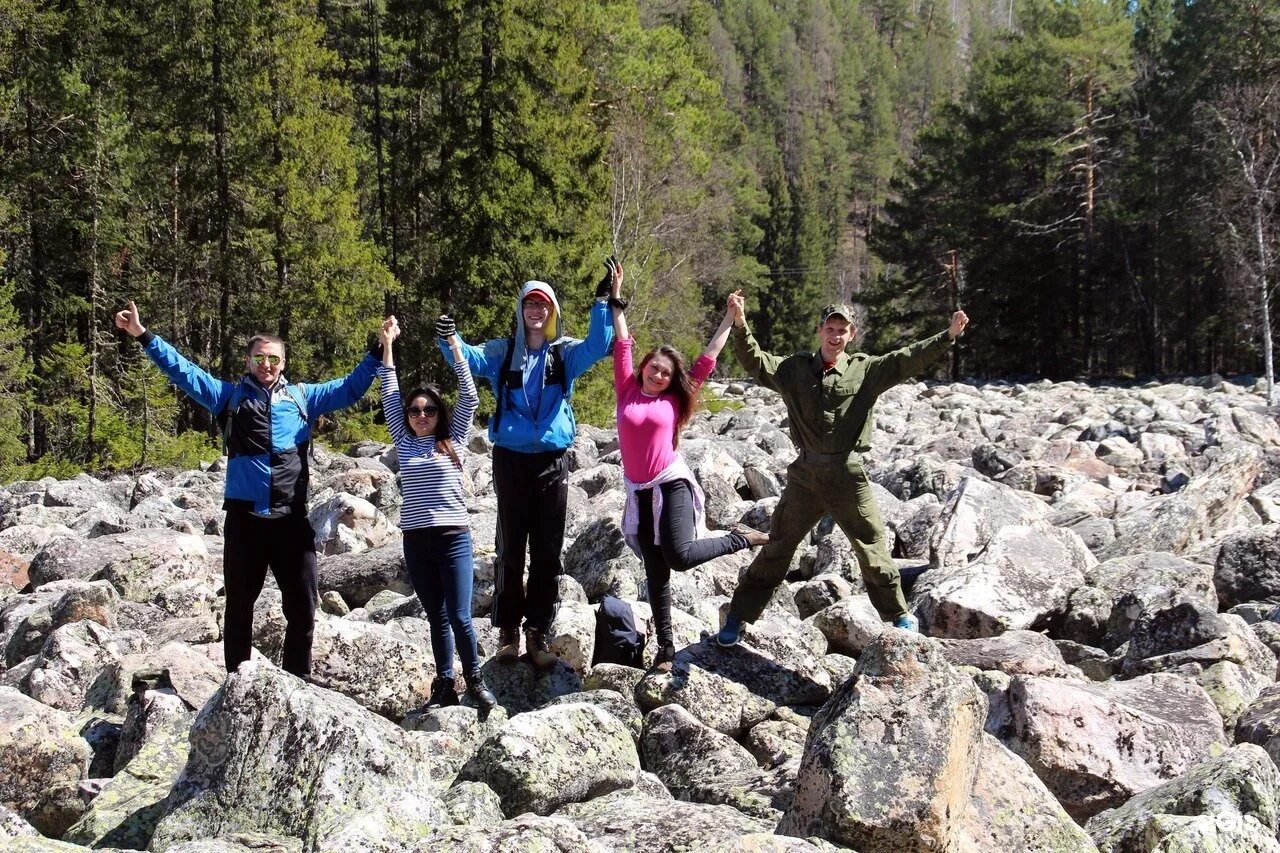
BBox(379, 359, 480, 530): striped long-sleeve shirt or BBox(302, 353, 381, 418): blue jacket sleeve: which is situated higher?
BBox(302, 353, 381, 418): blue jacket sleeve

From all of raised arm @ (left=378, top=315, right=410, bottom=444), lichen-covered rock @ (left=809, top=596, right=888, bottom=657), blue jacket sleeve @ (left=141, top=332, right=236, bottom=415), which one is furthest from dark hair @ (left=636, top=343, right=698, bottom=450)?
blue jacket sleeve @ (left=141, top=332, right=236, bottom=415)

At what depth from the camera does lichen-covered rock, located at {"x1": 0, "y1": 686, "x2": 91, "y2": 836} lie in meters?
5.02

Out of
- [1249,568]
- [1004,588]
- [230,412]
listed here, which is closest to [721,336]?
[230,412]

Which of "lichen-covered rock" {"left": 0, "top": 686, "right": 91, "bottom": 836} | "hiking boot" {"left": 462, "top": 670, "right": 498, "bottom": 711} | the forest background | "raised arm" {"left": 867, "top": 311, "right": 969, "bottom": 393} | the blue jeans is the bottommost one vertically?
"lichen-covered rock" {"left": 0, "top": 686, "right": 91, "bottom": 836}

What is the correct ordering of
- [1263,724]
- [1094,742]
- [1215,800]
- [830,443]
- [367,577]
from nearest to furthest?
Result: [1215,800] → [1094,742] → [1263,724] → [830,443] → [367,577]

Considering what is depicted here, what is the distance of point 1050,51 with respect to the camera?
152 feet

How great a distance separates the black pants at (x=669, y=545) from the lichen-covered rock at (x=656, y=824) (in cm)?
178

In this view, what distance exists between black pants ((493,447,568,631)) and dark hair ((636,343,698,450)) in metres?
0.65

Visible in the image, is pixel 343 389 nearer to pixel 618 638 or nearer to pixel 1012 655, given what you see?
pixel 618 638

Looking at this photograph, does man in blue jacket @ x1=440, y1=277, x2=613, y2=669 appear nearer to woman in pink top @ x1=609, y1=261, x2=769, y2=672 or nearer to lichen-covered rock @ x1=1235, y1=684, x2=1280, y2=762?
woman in pink top @ x1=609, y1=261, x2=769, y2=672

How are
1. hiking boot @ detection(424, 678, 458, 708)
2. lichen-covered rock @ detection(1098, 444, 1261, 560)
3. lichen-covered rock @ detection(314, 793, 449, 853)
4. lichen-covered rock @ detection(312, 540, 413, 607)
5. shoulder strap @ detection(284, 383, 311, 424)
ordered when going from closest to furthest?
lichen-covered rock @ detection(314, 793, 449, 853), hiking boot @ detection(424, 678, 458, 708), shoulder strap @ detection(284, 383, 311, 424), lichen-covered rock @ detection(312, 540, 413, 607), lichen-covered rock @ detection(1098, 444, 1261, 560)

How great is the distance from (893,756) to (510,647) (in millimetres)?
2696

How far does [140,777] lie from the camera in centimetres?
484

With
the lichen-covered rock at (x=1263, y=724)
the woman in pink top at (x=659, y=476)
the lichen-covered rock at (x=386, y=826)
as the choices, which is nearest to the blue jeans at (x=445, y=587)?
the woman in pink top at (x=659, y=476)
